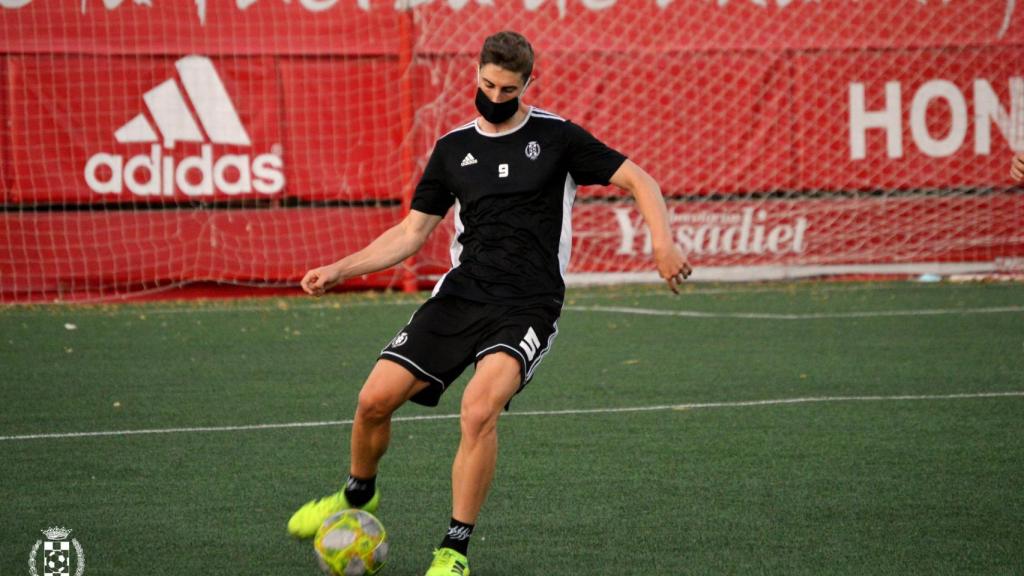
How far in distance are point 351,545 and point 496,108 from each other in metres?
1.67

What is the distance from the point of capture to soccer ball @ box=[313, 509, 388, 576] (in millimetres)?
5215

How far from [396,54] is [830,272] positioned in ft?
16.7

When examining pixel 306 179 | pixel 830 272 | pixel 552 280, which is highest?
pixel 552 280

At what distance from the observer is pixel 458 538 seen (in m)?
5.24

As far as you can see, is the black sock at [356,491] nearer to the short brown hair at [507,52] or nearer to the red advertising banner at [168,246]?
the short brown hair at [507,52]

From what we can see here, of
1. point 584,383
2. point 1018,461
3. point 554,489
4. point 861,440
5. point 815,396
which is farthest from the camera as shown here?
point 584,383

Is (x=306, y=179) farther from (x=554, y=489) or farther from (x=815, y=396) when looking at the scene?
(x=554, y=489)

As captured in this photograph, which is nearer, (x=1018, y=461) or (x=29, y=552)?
(x=29, y=552)

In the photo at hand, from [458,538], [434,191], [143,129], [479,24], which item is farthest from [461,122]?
[458,538]

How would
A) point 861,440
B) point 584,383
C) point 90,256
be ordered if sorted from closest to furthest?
1. point 861,440
2. point 584,383
3. point 90,256

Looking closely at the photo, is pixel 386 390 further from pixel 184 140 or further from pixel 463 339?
pixel 184 140

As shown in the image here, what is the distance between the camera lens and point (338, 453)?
301 inches

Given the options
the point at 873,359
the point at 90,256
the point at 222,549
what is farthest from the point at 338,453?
the point at 90,256

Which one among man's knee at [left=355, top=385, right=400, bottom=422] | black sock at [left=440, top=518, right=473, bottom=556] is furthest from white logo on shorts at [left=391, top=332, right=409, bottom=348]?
black sock at [left=440, top=518, right=473, bottom=556]
